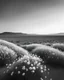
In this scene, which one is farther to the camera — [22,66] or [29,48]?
[29,48]

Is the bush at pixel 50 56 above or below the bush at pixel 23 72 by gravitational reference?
above

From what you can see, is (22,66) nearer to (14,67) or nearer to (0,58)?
(14,67)

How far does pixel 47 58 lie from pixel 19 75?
1.13 meters

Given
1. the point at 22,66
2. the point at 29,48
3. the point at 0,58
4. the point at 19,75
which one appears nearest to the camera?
the point at 19,75

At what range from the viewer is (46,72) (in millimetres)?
3178

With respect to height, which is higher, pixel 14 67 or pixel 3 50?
pixel 3 50

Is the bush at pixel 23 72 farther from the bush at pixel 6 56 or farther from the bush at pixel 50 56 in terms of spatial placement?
the bush at pixel 50 56

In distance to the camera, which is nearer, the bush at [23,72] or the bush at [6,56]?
the bush at [23,72]

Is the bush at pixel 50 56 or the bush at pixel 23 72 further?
the bush at pixel 50 56

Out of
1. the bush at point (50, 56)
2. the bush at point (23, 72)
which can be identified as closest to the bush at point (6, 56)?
the bush at point (23, 72)

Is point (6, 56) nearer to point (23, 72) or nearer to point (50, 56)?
point (23, 72)

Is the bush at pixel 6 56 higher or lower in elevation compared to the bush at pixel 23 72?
higher

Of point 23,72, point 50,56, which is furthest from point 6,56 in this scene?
point 50,56

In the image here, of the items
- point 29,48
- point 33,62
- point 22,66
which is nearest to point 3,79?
point 22,66
